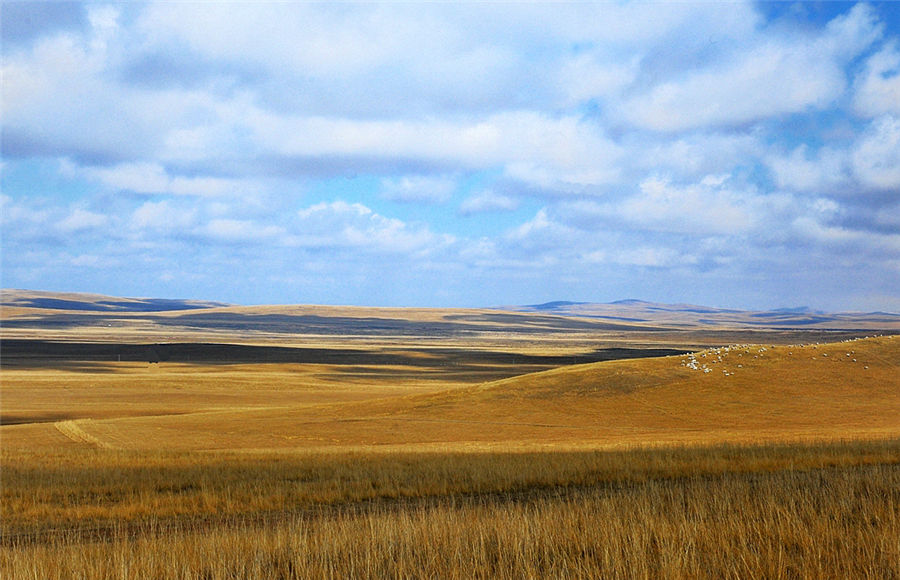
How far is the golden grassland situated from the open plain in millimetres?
66

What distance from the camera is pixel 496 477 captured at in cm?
1500

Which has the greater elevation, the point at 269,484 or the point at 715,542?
the point at 715,542

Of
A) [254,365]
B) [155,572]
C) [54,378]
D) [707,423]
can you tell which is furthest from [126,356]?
[155,572]

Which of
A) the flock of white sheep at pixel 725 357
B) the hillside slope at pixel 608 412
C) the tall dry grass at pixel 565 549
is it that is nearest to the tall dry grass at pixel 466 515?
the tall dry grass at pixel 565 549

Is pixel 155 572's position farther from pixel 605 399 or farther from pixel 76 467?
pixel 605 399

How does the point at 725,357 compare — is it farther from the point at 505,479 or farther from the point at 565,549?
the point at 565,549

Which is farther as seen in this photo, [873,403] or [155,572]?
[873,403]

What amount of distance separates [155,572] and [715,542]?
5.35 m

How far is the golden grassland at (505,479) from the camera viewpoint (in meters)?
7.43

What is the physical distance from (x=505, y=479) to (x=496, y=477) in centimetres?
28

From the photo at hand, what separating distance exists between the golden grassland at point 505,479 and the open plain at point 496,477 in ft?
0.22

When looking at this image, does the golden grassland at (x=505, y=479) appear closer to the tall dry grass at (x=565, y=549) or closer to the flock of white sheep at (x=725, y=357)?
the tall dry grass at (x=565, y=549)

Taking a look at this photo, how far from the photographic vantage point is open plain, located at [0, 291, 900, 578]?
7.46 meters

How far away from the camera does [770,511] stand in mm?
8469
